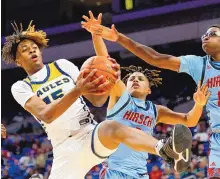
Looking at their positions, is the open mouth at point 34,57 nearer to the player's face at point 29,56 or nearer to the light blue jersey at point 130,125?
the player's face at point 29,56

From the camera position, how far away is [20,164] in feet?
43.4

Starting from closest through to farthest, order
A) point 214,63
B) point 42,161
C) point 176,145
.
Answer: point 176,145, point 214,63, point 42,161

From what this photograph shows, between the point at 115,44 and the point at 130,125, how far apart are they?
320 inches

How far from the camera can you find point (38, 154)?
43.7ft

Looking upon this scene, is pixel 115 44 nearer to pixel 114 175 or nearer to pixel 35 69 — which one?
A: pixel 114 175

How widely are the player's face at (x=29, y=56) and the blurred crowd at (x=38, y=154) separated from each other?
5.45m

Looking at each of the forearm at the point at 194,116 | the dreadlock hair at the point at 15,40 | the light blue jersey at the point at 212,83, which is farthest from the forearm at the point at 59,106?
the forearm at the point at 194,116

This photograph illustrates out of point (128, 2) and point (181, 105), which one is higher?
point (128, 2)

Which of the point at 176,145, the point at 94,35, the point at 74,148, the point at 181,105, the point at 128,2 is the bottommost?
the point at 181,105

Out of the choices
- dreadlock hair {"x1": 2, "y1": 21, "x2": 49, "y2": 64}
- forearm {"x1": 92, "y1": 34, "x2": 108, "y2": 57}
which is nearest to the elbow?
forearm {"x1": 92, "y1": 34, "x2": 108, "y2": 57}

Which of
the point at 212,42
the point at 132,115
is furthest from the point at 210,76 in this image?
the point at 132,115

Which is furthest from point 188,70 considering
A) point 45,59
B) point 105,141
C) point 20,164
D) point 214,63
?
point 45,59

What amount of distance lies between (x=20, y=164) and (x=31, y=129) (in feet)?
6.49

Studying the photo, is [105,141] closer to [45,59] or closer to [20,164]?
[20,164]
